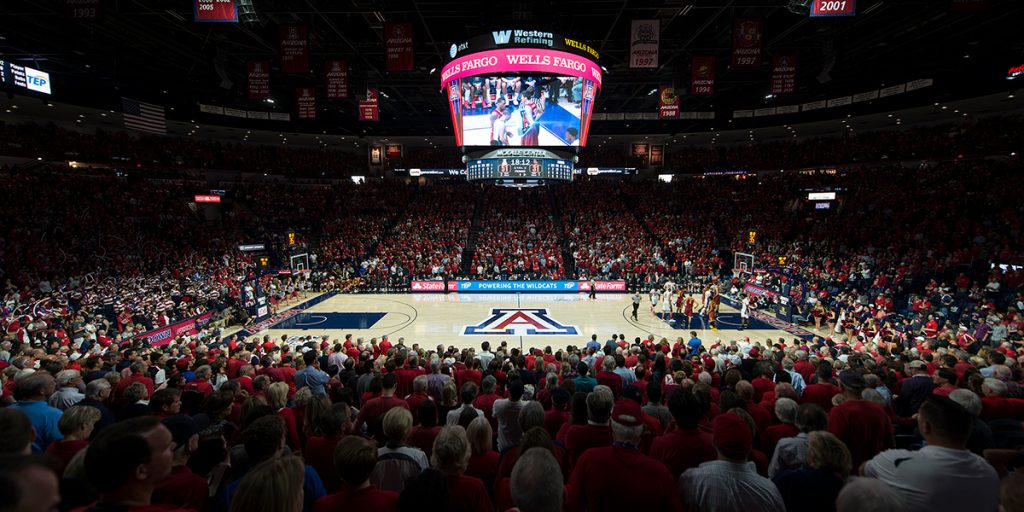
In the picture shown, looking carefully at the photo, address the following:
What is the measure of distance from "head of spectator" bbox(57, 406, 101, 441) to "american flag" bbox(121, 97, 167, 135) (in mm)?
24102

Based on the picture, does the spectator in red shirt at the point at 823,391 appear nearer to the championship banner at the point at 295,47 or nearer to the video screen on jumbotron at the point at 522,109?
the video screen on jumbotron at the point at 522,109

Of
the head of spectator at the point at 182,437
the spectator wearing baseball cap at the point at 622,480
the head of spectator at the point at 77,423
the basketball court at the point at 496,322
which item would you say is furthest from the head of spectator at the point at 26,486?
the basketball court at the point at 496,322

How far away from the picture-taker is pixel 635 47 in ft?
47.6

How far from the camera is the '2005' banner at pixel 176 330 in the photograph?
1441cm

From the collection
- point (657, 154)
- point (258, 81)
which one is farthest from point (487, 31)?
point (657, 154)

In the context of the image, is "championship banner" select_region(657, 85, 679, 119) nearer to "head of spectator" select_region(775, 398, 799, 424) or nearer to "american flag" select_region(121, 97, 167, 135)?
"head of spectator" select_region(775, 398, 799, 424)

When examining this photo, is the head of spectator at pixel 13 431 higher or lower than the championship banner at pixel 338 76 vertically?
lower

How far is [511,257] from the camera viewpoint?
28109mm

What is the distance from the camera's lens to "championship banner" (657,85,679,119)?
20547mm

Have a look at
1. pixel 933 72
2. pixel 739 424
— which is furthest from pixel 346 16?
pixel 933 72

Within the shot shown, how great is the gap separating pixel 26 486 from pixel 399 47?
15.2 m

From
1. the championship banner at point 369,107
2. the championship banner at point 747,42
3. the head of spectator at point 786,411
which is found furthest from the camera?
the championship banner at point 369,107

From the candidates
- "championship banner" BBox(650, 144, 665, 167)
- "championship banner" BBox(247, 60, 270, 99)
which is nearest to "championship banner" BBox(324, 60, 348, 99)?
"championship banner" BBox(247, 60, 270, 99)

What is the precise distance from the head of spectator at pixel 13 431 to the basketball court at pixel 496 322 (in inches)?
518
